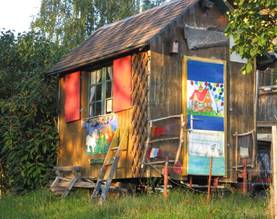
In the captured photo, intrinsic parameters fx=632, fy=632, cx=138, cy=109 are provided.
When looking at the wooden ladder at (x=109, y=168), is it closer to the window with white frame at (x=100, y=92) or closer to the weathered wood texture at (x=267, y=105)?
the window with white frame at (x=100, y=92)

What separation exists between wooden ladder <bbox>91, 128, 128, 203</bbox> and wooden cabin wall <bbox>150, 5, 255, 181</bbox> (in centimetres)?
115

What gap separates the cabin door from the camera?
15.3m

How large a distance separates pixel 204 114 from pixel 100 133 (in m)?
2.81

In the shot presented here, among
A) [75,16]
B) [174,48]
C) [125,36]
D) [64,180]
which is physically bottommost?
[64,180]

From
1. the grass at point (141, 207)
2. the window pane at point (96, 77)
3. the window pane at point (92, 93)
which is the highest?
the window pane at point (96, 77)

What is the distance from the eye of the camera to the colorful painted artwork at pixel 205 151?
600 inches

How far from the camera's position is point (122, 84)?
15.7 metres

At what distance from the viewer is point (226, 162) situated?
15.9 metres

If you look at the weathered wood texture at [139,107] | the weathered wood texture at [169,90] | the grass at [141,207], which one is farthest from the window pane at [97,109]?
the grass at [141,207]

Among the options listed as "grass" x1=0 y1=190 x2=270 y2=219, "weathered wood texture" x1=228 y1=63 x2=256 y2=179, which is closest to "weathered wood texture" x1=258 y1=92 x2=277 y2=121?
"weathered wood texture" x1=228 y1=63 x2=256 y2=179

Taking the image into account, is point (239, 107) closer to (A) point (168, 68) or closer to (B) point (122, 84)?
(A) point (168, 68)

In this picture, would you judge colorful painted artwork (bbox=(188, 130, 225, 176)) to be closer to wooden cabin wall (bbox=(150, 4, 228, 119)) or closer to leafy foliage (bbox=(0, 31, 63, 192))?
wooden cabin wall (bbox=(150, 4, 228, 119))

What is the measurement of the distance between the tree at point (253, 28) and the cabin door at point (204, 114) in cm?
560

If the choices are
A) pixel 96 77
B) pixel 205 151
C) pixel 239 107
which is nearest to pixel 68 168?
pixel 96 77
